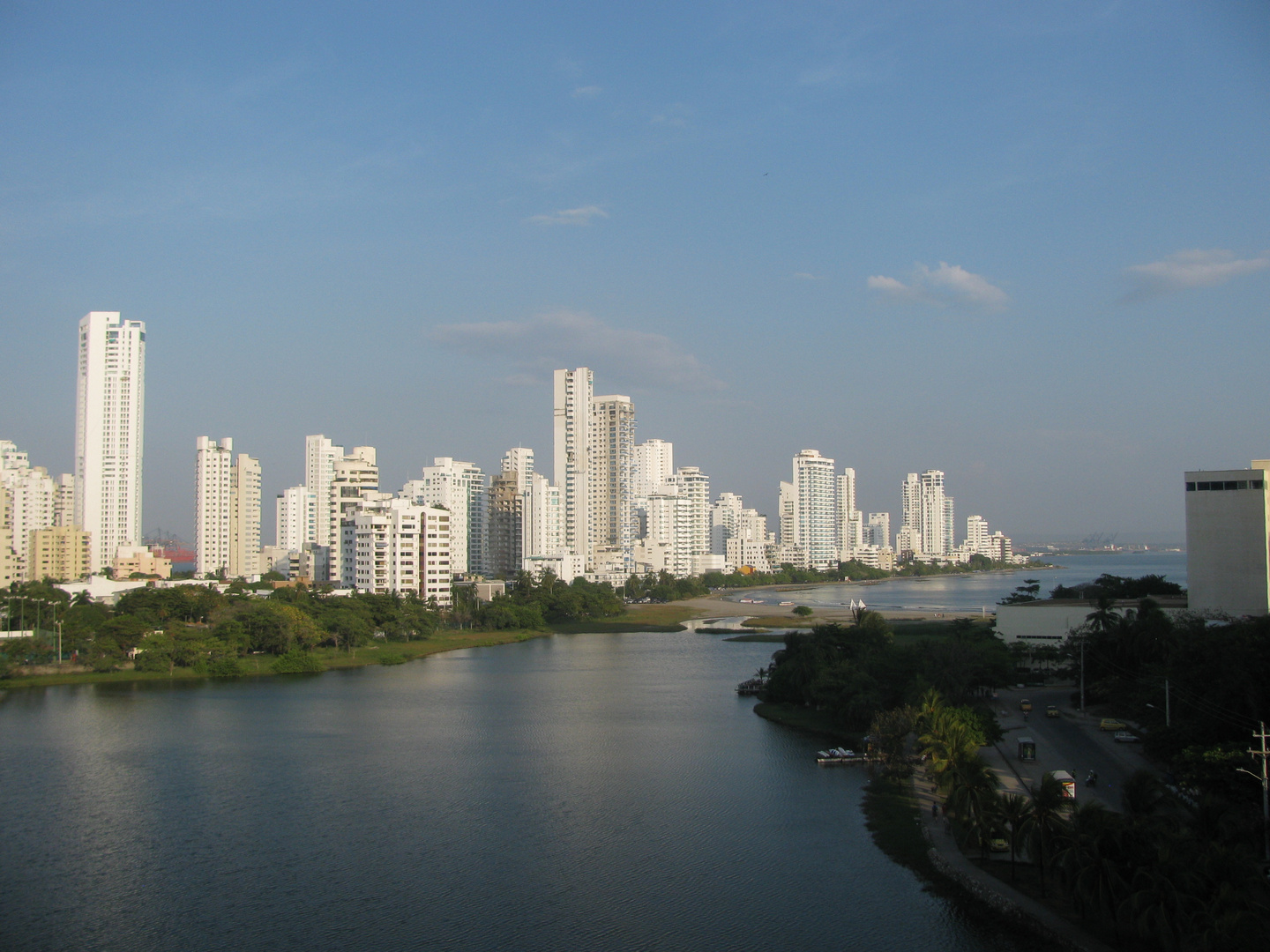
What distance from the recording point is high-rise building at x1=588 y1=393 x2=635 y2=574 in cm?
5188

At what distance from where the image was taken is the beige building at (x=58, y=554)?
3991cm

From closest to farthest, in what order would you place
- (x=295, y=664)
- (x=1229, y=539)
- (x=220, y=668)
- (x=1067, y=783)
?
1. (x=1067, y=783)
2. (x=1229, y=539)
3. (x=220, y=668)
4. (x=295, y=664)

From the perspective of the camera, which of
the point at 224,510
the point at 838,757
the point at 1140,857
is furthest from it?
the point at 224,510

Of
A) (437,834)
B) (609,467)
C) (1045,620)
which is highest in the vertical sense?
(609,467)

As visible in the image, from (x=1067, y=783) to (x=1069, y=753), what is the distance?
9.09 ft

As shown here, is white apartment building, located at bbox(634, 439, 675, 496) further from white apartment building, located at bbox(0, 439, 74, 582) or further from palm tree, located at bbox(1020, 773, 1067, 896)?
palm tree, located at bbox(1020, 773, 1067, 896)

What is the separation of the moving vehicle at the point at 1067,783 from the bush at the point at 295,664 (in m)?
16.0

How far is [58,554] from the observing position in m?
40.6

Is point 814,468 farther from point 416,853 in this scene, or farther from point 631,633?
point 416,853

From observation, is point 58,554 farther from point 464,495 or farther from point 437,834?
point 437,834

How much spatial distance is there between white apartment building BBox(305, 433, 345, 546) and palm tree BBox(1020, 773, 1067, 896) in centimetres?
4700

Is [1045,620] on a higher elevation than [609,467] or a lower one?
lower

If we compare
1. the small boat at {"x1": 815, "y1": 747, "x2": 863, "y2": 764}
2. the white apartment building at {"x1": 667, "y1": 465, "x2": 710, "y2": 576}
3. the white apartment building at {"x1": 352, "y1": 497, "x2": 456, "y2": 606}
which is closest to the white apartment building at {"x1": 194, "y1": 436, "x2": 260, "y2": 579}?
the white apartment building at {"x1": 352, "y1": 497, "x2": 456, "y2": 606}

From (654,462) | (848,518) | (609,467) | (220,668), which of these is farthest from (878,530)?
(220,668)
